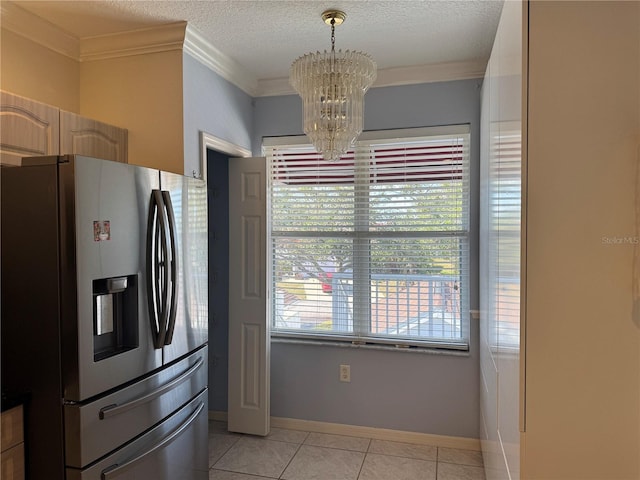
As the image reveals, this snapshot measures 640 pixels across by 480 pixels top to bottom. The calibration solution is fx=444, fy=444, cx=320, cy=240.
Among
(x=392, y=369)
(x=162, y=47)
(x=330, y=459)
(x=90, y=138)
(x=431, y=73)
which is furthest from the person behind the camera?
(x=392, y=369)

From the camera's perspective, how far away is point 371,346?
3170 mm

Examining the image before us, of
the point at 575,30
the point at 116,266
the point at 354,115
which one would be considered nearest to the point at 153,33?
the point at 354,115

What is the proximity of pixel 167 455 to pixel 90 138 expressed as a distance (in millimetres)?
1604

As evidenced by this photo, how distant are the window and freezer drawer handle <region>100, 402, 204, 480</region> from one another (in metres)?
1.23

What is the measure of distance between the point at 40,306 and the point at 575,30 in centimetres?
Answer: 201

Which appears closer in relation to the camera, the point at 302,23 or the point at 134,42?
the point at 302,23

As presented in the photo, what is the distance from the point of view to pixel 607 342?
1.30 meters

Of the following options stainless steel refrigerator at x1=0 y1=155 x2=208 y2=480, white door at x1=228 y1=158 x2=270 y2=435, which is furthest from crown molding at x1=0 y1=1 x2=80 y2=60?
white door at x1=228 y1=158 x2=270 y2=435

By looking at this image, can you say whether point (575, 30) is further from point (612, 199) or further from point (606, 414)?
point (606, 414)

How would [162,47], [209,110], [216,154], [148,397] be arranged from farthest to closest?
1. [216,154]
2. [209,110]
3. [162,47]
4. [148,397]

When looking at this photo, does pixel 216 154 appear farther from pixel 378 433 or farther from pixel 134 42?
pixel 378 433

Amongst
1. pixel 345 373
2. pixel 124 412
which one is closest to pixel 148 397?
pixel 124 412

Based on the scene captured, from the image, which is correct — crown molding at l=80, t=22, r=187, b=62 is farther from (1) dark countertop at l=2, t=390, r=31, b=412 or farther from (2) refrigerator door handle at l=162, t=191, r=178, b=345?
(1) dark countertop at l=2, t=390, r=31, b=412

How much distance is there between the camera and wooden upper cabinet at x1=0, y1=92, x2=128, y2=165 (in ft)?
6.07
